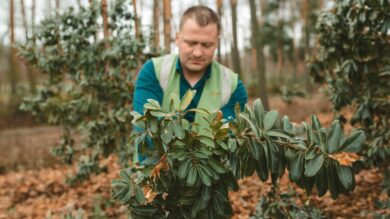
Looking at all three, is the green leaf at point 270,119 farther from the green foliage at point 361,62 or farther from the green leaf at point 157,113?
the green foliage at point 361,62

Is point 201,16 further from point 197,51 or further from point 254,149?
Result: point 254,149

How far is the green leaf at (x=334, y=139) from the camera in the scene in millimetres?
1556

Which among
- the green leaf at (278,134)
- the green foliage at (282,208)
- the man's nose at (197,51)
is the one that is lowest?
the green foliage at (282,208)

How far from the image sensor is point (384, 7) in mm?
2625

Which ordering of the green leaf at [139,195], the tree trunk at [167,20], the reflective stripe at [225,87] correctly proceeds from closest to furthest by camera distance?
the green leaf at [139,195] → the reflective stripe at [225,87] → the tree trunk at [167,20]

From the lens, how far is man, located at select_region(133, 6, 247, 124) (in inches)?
84.8

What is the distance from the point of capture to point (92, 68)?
410 centimetres

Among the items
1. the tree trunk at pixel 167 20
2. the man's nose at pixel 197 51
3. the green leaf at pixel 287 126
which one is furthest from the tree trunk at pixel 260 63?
the green leaf at pixel 287 126

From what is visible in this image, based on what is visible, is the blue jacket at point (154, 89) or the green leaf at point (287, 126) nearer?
the green leaf at point (287, 126)

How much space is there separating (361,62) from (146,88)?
1.78 metres

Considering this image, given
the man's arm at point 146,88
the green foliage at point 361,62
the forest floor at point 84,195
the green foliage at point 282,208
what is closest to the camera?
the man's arm at point 146,88

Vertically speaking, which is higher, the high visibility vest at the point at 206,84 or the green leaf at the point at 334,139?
the high visibility vest at the point at 206,84

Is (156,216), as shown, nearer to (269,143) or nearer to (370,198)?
(269,143)

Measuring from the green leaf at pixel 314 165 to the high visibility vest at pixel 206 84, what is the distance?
81 cm
